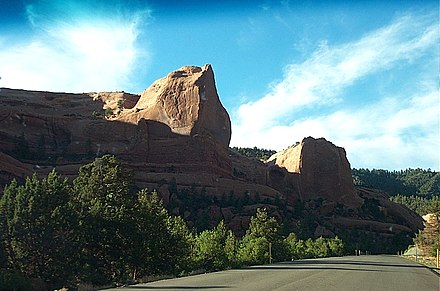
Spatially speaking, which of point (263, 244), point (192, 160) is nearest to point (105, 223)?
point (263, 244)

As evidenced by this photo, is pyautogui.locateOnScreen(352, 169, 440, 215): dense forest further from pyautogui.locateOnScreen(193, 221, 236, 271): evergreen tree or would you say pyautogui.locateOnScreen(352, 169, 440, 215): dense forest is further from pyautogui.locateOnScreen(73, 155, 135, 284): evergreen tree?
pyautogui.locateOnScreen(73, 155, 135, 284): evergreen tree

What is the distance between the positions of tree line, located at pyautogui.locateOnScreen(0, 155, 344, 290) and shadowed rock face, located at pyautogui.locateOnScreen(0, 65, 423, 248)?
3819cm

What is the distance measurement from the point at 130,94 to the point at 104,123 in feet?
119

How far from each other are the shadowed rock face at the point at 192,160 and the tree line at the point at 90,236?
38195 mm

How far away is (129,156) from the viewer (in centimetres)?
8994

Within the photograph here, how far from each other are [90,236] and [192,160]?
63142 mm

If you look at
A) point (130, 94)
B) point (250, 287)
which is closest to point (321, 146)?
point (130, 94)

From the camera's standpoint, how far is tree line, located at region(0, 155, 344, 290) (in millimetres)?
25344

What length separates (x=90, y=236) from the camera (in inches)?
1090

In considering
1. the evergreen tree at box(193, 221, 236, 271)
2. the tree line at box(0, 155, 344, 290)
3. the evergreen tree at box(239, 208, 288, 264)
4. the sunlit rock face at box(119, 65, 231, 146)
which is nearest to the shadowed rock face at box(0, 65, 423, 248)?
the sunlit rock face at box(119, 65, 231, 146)

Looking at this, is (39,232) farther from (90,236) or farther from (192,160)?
(192,160)

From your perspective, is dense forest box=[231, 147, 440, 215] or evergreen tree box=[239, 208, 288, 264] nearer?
evergreen tree box=[239, 208, 288, 264]

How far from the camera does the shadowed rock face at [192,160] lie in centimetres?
8194

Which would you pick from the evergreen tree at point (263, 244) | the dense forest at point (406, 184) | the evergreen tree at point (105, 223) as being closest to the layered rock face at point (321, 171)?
the dense forest at point (406, 184)
